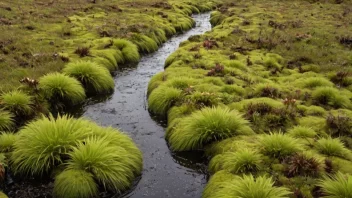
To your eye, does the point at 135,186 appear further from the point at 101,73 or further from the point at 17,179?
the point at 101,73

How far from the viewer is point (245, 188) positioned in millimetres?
9805

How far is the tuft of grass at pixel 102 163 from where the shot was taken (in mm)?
11344

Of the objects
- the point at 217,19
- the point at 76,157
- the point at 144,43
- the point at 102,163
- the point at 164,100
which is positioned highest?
the point at 76,157

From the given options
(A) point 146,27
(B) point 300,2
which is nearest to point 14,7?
(A) point 146,27

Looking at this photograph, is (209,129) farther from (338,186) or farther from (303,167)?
(338,186)

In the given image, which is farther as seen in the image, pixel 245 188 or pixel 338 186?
pixel 245 188

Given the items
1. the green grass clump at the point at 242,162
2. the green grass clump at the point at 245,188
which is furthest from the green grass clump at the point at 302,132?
→ the green grass clump at the point at 245,188

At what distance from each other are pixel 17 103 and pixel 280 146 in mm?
11731

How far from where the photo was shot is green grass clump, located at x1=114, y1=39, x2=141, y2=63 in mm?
26984

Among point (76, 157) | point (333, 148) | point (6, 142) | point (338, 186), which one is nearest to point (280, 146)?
point (333, 148)

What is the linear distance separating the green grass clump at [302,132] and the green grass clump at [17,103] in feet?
38.5

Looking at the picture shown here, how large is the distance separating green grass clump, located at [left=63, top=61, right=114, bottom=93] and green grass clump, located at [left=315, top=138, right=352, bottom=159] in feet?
41.7

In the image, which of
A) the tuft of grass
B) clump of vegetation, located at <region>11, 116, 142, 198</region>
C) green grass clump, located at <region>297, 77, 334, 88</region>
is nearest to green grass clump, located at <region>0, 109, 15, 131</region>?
clump of vegetation, located at <region>11, 116, 142, 198</region>

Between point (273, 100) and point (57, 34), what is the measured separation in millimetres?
21585
